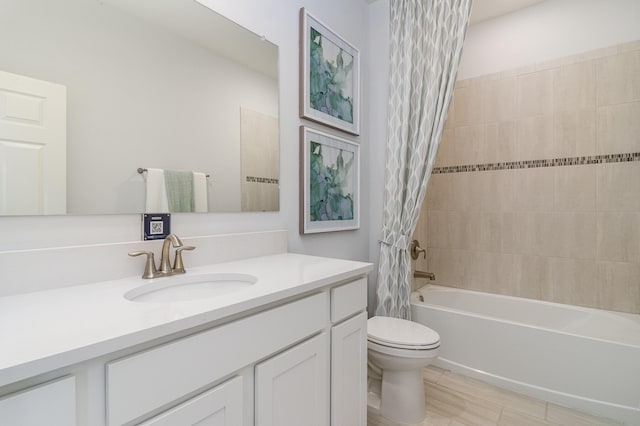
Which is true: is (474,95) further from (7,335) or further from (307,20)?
(7,335)

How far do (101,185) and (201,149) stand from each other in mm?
391

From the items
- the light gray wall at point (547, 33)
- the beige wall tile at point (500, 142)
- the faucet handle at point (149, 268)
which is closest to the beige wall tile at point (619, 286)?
the beige wall tile at point (500, 142)

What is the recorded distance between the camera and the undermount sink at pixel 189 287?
99 centimetres

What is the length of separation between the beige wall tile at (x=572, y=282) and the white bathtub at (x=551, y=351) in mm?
75

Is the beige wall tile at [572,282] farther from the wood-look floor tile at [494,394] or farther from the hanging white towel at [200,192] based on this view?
the hanging white towel at [200,192]

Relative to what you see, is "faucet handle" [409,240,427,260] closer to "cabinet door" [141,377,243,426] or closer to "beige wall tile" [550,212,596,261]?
"beige wall tile" [550,212,596,261]

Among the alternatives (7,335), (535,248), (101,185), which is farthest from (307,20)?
(535,248)

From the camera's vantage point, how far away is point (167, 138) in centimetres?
117

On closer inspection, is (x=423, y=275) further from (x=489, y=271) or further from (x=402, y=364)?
(x=402, y=364)

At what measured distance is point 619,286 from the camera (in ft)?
6.84

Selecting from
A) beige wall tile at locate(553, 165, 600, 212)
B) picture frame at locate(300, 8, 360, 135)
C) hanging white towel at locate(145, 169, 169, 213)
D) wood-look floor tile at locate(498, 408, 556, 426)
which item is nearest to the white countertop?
hanging white towel at locate(145, 169, 169, 213)

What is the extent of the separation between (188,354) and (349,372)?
0.74 metres

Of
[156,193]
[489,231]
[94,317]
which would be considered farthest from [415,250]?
[94,317]

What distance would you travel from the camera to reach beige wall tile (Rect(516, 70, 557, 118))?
2.33m
